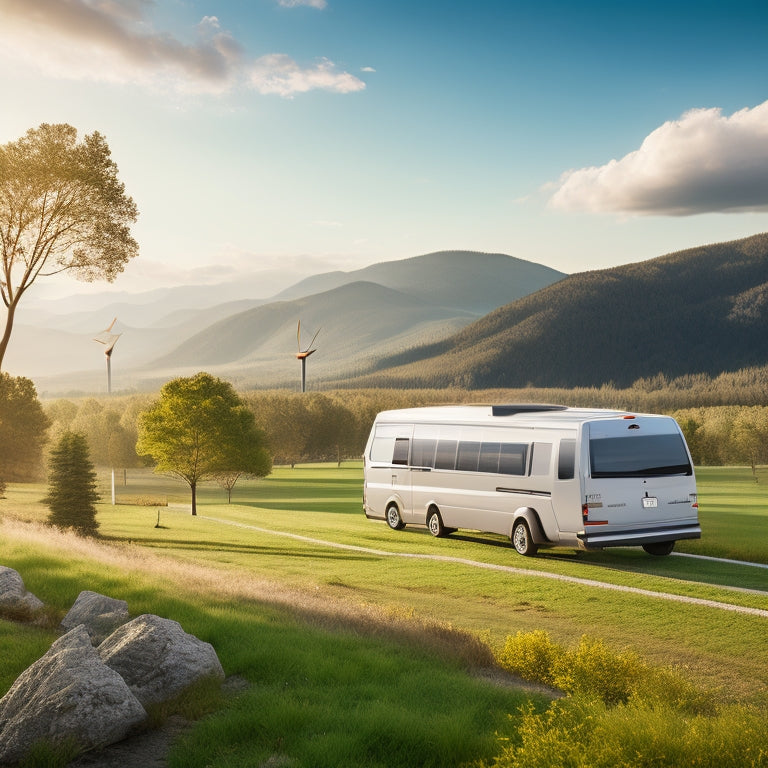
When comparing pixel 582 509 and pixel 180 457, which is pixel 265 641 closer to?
pixel 582 509

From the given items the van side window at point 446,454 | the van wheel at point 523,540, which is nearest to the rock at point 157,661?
the van wheel at point 523,540

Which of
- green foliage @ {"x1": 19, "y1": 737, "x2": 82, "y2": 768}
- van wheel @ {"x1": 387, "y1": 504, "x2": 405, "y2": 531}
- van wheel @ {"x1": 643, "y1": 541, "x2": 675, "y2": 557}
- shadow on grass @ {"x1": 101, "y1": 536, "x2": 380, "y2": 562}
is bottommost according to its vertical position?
shadow on grass @ {"x1": 101, "y1": 536, "x2": 380, "y2": 562}

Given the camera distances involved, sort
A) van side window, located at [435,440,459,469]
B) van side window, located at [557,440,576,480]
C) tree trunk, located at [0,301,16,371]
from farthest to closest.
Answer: tree trunk, located at [0,301,16,371]
van side window, located at [435,440,459,469]
van side window, located at [557,440,576,480]

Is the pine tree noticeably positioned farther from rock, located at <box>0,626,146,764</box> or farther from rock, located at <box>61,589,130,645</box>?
rock, located at <box>0,626,146,764</box>

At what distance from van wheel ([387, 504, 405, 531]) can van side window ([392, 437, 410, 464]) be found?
1.61m

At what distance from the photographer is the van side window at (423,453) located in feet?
80.9

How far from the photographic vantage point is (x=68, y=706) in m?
7.22

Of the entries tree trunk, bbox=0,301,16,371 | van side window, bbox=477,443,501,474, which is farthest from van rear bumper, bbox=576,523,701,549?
tree trunk, bbox=0,301,16,371

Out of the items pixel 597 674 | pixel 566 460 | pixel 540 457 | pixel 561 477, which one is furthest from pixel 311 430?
pixel 597 674

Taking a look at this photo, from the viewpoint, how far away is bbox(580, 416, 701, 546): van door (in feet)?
63.1

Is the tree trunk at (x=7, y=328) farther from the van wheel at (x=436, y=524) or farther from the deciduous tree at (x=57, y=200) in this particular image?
the van wheel at (x=436, y=524)

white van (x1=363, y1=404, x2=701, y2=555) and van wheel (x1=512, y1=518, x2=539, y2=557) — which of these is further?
van wheel (x1=512, y1=518, x2=539, y2=557)

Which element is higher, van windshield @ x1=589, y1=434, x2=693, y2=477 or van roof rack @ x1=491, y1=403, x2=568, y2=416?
van roof rack @ x1=491, y1=403, x2=568, y2=416

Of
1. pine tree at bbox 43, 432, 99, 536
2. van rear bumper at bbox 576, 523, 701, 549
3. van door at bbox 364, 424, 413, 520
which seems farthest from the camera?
pine tree at bbox 43, 432, 99, 536
